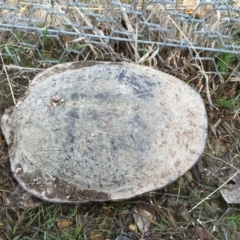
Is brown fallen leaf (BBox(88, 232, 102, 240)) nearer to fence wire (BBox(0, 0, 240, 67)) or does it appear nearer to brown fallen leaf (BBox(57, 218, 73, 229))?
brown fallen leaf (BBox(57, 218, 73, 229))

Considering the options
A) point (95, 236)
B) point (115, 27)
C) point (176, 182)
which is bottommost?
point (95, 236)

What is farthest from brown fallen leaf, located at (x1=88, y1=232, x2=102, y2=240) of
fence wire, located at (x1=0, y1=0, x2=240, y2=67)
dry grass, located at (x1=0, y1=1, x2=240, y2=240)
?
fence wire, located at (x1=0, y1=0, x2=240, y2=67)

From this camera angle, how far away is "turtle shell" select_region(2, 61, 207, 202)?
147cm

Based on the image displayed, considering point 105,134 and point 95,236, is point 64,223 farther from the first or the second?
point 105,134

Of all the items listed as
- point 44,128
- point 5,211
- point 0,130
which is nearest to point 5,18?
point 0,130

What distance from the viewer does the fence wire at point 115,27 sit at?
175 centimetres

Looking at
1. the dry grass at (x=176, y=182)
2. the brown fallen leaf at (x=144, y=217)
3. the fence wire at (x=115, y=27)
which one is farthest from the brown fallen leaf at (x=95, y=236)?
the fence wire at (x=115, y=27)

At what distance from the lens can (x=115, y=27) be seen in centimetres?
180

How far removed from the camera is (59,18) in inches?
71.9

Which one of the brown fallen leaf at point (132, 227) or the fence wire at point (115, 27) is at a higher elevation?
the fence wire at point (115, 27)

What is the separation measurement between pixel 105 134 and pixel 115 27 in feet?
1.62

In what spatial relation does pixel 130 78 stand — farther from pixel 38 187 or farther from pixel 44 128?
pixel 38 187

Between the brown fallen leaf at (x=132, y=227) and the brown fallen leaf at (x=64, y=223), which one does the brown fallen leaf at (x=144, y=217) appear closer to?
the brown fallen leaf at (x=132, y=227)

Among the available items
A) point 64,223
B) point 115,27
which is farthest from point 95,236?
point 115,27
